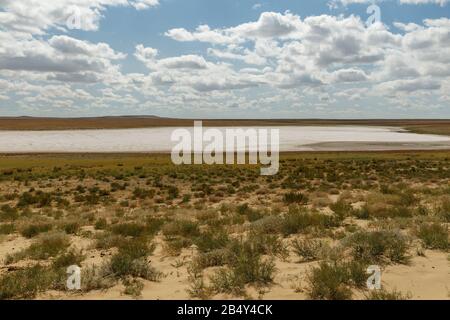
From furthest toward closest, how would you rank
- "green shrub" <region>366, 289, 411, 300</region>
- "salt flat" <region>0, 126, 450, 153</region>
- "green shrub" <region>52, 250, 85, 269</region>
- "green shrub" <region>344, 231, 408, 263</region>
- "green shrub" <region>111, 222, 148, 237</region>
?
"salt flat" <region>0, 126, 450, 153</region>
"green shrub" <region>111, 222, 148, 237</region>
"green shrub" <region>52, 250, 85, 269</region>
"green shrub" <region>344, 231, 408, 263</region>
"green shrub" <region>366, 289, 411, 300</region>

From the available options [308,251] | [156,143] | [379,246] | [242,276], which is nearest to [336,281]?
[242,276]

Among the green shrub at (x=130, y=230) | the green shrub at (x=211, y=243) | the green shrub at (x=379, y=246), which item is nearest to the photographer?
the green shrub at (x=379, y=246)

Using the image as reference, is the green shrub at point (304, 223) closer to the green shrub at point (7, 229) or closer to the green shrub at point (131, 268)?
the green shrub at point (131, 268)

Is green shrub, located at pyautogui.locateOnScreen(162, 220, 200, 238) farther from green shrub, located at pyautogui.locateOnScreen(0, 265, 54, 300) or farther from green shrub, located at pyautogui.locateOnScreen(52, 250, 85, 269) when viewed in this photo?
green shrub, located at pyautogui.locateOnScreen(0, 265, 54, 300)

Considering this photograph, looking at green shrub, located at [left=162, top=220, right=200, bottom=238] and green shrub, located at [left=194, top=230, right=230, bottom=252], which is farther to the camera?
green shrub, located at [left=162, top=220, right=200, bottom=238]

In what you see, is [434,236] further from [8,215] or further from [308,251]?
[8,215]

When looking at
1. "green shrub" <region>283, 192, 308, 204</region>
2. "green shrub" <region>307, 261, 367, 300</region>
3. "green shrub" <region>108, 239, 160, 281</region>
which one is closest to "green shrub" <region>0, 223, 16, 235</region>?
"green shrub" <region>108, 239, 160, 281</region>

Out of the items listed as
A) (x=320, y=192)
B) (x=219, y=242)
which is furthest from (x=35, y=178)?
(x=219, y=242)

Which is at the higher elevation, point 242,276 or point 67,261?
point 242,276

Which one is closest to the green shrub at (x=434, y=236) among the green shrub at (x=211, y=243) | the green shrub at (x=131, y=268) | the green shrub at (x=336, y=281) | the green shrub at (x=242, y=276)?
the green shrub at (x=336, y=281)

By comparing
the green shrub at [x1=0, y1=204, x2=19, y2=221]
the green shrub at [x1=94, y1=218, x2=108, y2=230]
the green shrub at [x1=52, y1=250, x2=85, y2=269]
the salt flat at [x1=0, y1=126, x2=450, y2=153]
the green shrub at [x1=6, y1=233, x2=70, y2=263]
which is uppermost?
the salt flat at [x1=0, y1=126, x2=450, y2=153]

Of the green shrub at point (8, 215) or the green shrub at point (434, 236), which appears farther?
the green shrub at point (8, 215)

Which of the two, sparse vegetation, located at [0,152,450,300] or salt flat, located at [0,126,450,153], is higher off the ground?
salt flat, located at [0,126,450,153]

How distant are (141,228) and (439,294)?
7950 mm
